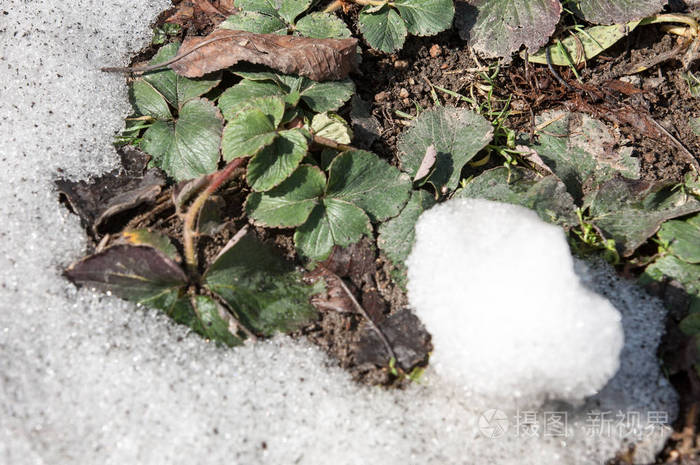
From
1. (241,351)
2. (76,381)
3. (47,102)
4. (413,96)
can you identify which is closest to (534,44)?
(413,96)

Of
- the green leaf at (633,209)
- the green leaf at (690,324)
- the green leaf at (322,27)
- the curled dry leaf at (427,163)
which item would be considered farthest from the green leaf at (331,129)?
the green leaf at (690,324)

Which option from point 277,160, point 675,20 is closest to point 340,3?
point 277,160

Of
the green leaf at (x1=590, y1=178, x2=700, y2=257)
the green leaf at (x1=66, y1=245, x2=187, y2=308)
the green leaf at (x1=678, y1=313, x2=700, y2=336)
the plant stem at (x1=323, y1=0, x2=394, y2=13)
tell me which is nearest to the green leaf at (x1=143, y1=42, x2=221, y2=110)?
the plant stem at (x1=323, y1=0, x2=394, y2=13)

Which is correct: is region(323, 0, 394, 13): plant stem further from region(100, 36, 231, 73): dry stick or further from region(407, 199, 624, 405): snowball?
region(407, 199, 624, 405): snowball

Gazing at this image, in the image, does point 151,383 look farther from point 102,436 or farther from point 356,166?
point 356,166

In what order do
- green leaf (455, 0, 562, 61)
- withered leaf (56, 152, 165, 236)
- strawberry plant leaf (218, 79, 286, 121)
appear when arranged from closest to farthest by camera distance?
withered leaf (56, 152, 165, 236) → strawberry plant leaf (218, 79, 286, 121) → green leaf (455, 0, 562, 61)
